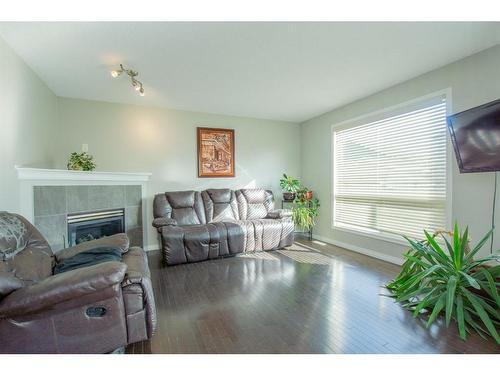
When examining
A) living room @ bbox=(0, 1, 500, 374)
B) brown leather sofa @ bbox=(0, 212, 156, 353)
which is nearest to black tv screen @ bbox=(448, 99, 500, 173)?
living room @ bbox=(0, 1, 500, 374)

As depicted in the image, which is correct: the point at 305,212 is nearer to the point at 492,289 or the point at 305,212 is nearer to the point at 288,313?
the point at 288,313

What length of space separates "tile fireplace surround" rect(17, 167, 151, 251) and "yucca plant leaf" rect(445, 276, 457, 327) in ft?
12.4

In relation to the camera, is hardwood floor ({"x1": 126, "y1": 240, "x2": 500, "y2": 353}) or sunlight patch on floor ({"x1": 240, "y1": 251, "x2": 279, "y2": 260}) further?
sunlight patch on floor ({"x1": 240, "y1": 251, "x2": 279, "y2": 260})

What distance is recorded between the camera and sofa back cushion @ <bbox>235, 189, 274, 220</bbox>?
171 inches

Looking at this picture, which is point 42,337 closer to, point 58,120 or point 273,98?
point 58,120

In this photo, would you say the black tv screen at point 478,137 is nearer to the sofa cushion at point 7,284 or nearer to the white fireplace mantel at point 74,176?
the sofa cushion at point 7,284

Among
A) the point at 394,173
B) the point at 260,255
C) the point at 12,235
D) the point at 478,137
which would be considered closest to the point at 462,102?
the point at 478,137

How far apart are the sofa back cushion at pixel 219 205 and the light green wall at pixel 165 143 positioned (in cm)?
34

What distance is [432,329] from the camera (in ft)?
5.85

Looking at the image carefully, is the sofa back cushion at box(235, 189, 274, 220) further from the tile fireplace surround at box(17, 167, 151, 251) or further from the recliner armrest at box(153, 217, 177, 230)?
the tile fireplace surround at box(17, 167, 151, 251)

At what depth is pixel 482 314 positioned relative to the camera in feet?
5.58

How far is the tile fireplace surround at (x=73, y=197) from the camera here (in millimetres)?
2545
